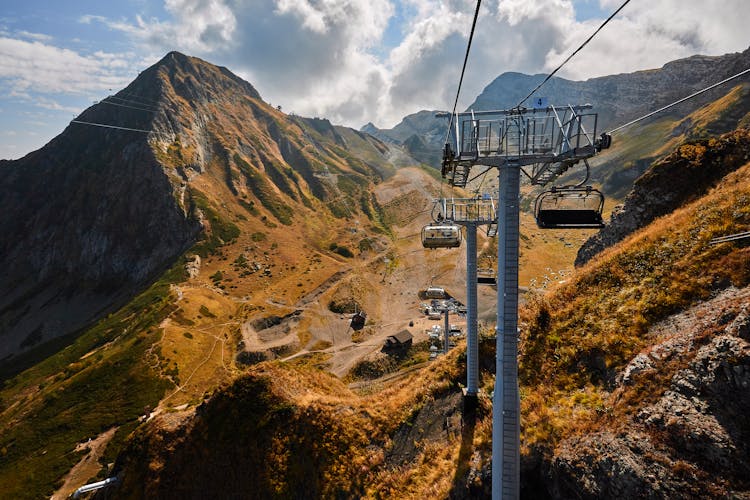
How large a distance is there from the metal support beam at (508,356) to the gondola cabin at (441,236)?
15177 mm

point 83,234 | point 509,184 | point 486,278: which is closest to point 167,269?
point 83,234

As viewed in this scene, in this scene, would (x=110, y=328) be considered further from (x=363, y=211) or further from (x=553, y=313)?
(x=363, y=211)

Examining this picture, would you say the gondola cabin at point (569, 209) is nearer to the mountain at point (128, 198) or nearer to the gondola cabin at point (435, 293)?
the gondola cabin at point (435, 293)

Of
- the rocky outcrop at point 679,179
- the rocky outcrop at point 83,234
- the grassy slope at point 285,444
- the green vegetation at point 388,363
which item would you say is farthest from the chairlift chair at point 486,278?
the rocky outcrop at point 83,234

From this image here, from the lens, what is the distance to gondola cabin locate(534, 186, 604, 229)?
11906mm

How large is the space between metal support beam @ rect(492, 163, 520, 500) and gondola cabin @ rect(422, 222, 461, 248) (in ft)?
49.8

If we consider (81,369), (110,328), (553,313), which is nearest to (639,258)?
(553,313)

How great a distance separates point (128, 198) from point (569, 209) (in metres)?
165

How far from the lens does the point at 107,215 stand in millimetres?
134000

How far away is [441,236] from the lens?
26.9m

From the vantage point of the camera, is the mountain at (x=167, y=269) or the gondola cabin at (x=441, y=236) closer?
the gondola cabin at (x=441, y=236)

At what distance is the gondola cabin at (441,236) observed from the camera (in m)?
26.6

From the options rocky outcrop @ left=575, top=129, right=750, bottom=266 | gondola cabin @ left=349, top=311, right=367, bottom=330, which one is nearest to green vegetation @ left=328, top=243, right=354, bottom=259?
gondola cabin @ left=349, top=311, right=367, bottom=330

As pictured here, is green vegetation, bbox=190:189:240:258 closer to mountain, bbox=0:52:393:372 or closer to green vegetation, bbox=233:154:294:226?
mountain, bbox=0:52:393:372
